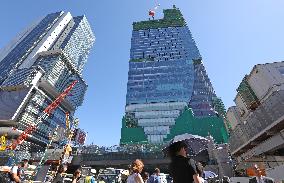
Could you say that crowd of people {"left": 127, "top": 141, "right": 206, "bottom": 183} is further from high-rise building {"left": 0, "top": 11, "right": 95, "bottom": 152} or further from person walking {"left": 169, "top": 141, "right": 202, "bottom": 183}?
high-rise building {"left": 0, "top": 11, "right": 95, "bottom": 152}

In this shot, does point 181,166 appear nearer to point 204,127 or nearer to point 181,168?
point 181,168

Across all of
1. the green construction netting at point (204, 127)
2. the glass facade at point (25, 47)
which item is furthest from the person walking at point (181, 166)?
the glass facade at point (25, 47)

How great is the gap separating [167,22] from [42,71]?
8812 cm

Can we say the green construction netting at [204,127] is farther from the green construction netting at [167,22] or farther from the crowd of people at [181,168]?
the green construction netting at [167,22]

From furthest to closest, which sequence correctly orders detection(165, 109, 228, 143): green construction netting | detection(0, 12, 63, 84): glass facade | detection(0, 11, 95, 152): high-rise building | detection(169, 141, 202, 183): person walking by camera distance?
detection(0, 12, 63, 84): glass facade < detection(0, 11, 95, 152): high-rise building < detection(165, 109, 228, 143): green construction netting < detection(169, 141, 202, 183): person walking

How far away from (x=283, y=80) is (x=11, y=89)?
311 ft

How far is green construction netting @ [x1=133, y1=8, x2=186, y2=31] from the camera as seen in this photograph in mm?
156600

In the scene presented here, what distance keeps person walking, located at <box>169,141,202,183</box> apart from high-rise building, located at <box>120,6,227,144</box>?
8329cm

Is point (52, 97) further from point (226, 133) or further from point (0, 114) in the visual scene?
point (226, 133)

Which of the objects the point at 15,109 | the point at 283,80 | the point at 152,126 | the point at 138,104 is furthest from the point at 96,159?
the point at 138,104

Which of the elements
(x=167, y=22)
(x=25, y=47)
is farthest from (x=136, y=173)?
(x=167, y=22)

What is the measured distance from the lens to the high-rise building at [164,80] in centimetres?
10853

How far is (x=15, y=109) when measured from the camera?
84.4 metres

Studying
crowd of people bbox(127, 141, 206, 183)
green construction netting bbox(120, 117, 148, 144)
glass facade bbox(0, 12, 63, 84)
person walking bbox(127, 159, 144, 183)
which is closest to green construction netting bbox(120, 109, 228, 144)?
green construction netting bbox(120, 117, 148, 144)
